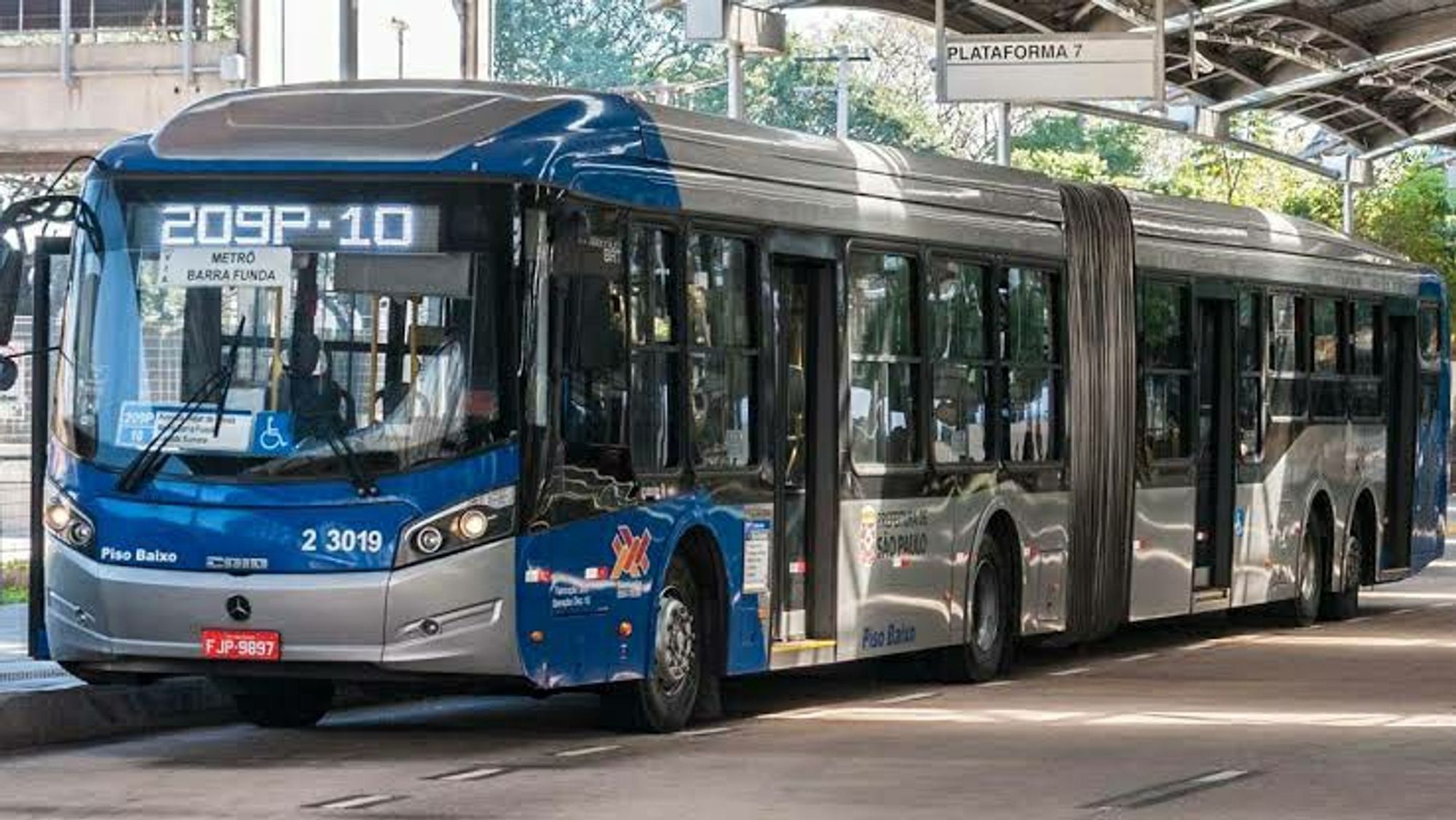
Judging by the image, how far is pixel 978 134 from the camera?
94.4 m

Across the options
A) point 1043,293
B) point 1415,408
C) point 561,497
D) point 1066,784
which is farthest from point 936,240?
point 1415,408

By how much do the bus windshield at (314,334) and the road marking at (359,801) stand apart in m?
2.29

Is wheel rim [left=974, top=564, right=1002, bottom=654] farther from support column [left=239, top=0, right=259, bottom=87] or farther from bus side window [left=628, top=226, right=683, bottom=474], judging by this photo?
support column [left=239, top=0, right=259, bottom=87]

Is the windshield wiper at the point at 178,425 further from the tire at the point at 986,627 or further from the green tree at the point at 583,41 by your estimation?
the green tree at the point at 583,41

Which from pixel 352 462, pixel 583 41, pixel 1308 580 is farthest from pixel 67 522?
pixel 583 41

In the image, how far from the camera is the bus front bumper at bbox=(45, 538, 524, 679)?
15477 mm

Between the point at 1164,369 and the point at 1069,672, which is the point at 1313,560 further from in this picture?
the point at 1069,672

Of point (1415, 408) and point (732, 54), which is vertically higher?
point (732, 54)

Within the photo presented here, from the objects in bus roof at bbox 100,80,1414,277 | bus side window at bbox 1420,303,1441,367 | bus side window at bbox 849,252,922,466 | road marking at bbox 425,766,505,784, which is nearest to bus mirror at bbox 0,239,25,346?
bus roof at bbox 100,80,1414,277

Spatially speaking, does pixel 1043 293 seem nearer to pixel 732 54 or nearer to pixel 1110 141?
pixel 732 54

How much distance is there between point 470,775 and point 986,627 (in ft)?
25.3

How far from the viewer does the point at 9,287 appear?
1559 centimetres

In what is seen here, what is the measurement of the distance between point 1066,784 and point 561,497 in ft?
9.47

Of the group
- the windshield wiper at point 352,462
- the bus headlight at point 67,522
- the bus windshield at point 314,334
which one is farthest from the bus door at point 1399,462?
the bus headlight at point 67,522
